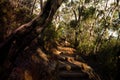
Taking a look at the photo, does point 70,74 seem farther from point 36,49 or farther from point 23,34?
point 23,34

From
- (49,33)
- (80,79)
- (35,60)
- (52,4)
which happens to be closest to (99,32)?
(49,33)

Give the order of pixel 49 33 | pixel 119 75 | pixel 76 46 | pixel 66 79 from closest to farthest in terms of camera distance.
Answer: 1. pixel 66 79
2. pixel 119 75
3. pixel 49 33
4. pixel 76 46

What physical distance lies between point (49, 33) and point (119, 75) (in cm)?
673

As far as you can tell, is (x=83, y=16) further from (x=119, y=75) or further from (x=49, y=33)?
(x=119, y=75)

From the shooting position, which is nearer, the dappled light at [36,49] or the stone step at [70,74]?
the dappled light at [36,49]

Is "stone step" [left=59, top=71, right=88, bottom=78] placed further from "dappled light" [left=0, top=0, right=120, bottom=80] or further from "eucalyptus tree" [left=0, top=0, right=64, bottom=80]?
"eucalyptus tree" [left=0, top=0, right=64, bottom=80]

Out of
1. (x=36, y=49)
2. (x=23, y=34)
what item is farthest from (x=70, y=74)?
(x=23, y=34)

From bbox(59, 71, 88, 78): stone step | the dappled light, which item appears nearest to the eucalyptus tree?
the dappled light

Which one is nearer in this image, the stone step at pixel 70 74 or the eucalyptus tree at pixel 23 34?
the eucalyptus tree at pixel 23 34

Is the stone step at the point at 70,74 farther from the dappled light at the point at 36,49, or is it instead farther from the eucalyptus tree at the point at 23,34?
the eucalyptus tree at the point at 23,34

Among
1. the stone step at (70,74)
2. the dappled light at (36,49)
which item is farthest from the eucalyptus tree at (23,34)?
the stone step at (70,74)

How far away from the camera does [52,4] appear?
20.7 feet

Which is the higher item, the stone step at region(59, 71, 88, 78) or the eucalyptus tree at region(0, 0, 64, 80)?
the eucalyptus tree at region(0, 0, 64, 80)

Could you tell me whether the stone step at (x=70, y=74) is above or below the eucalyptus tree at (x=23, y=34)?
below
